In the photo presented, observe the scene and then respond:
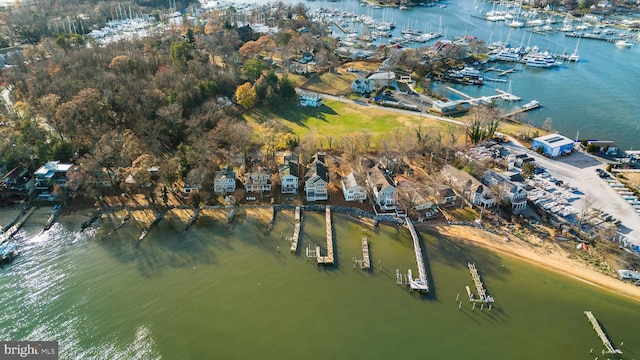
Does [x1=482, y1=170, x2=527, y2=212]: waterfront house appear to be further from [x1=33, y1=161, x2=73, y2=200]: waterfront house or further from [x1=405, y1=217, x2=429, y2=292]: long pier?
[x1=33, y1=161, x2=73, y2=200]: waterfront house

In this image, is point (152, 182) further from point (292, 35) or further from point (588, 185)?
point (292, 35)

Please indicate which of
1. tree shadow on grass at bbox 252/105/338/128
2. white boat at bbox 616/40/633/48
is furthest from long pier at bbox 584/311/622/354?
white boat at bbox 616/40/633/48

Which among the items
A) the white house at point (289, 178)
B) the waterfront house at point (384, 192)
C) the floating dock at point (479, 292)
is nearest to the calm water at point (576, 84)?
the waterfront house at point (384, 192)

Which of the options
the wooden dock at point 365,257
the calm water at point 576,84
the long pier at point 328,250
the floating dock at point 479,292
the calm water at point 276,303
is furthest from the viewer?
the calm water at point 576,84

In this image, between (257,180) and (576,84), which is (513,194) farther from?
(576,84)

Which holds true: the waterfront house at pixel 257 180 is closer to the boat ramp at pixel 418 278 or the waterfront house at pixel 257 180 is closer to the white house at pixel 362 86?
the boat ramp at pixel 418 278
